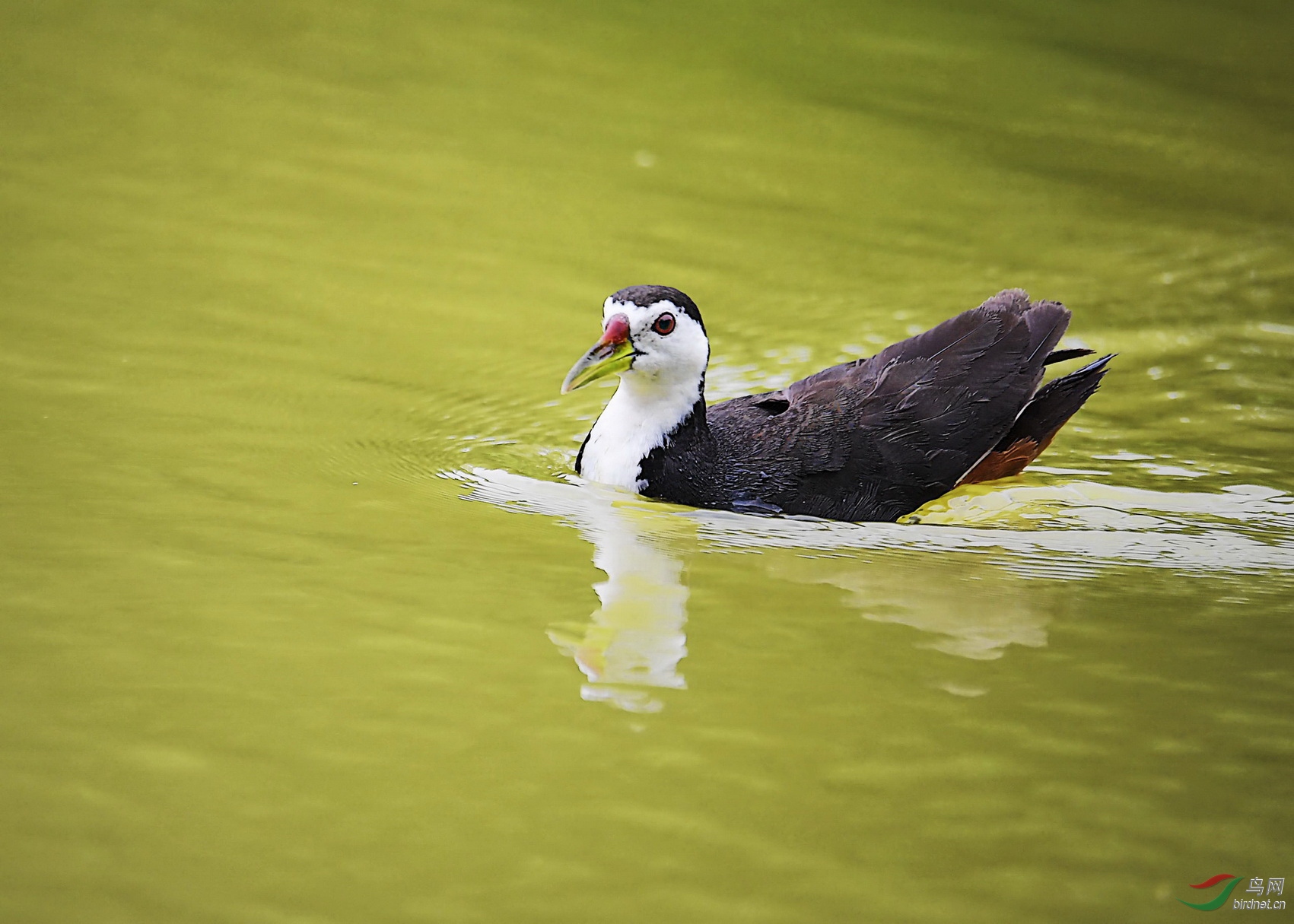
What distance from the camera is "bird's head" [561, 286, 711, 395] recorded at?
5453 mm

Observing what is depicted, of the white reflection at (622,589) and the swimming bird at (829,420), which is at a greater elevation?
the swimming bird at (829,420)

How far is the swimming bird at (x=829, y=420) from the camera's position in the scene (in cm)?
550

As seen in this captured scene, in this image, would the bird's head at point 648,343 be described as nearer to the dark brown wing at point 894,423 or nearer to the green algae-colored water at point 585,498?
the dark brown wing at point 894,423

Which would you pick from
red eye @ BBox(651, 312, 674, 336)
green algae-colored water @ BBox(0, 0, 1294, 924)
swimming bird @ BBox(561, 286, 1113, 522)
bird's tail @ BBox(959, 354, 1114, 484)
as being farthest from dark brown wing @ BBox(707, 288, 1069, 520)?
red eye @ BBox(651, 312, 674, 336)

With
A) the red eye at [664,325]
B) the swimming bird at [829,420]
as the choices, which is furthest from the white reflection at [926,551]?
the red eye at [664,325]

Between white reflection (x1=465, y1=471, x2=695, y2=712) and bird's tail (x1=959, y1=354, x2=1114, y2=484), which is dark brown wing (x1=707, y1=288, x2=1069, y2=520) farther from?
white reflection (x1=465, y1=471, x2=695, y2=712)

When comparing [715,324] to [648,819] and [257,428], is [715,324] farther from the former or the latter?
[648,819]

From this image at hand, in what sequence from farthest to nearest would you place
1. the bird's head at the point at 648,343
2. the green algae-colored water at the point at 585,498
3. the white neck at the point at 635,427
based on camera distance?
the white neck at the point at 635,427, the bird's head at the point at 648,343, the green algae-colored water at the point at 585,498

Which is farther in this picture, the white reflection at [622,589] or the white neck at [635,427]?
the white neck at [635,427]

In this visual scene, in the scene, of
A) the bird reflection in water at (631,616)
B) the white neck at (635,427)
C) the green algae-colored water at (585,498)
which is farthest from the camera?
the white neck at (635,427)

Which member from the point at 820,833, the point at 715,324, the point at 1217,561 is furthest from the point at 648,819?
the point at 715,324

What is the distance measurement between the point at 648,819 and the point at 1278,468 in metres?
4.10


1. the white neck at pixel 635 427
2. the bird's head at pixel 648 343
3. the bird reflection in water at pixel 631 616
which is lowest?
the bird reflection in water at pixel 631 616

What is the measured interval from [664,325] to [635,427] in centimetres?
41
